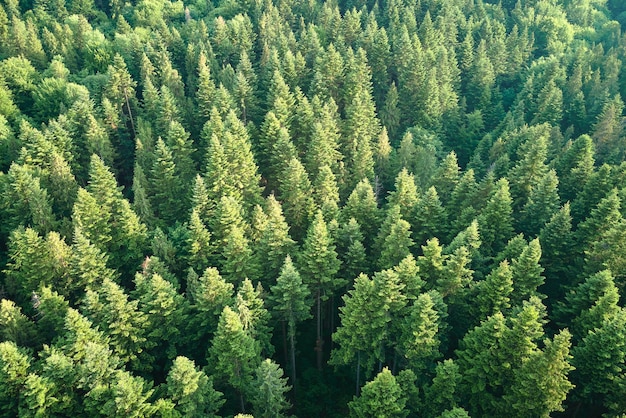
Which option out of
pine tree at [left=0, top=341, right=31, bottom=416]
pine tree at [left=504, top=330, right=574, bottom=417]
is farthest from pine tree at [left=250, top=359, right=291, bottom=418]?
pine tree at [left=504, top=330, right=574, bottom=417]

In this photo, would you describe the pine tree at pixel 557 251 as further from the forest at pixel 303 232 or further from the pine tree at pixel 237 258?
the pine tree at pixel 237 258

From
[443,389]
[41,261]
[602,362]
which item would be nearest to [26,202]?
[41,261]

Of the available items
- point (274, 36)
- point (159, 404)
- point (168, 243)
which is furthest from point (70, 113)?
point (159, 404)

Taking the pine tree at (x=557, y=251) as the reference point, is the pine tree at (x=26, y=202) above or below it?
above

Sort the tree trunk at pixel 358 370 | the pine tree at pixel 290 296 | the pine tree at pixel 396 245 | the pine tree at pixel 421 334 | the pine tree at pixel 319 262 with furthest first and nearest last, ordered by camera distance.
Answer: the pine tree at pixel 396 245 → the pine tree at pixel 319 262 → the tree trunk at pixel 358 370 → the pine tree at pixel 290 296 → the pine tree at pixel 421 334

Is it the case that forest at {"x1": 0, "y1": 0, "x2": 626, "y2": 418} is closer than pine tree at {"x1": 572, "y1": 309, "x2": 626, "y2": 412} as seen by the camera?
No

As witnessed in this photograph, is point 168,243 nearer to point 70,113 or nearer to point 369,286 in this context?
point 369,286

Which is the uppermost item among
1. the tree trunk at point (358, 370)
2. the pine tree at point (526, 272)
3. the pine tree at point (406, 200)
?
the pine tree at point (406, 200)

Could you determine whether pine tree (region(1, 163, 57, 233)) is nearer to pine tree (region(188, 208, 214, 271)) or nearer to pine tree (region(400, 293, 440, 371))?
pine tree (region(188, 208, 214, 271))

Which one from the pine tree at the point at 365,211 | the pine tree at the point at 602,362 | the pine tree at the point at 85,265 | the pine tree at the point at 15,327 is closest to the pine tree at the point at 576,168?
the pine tree at the point at 365,211
